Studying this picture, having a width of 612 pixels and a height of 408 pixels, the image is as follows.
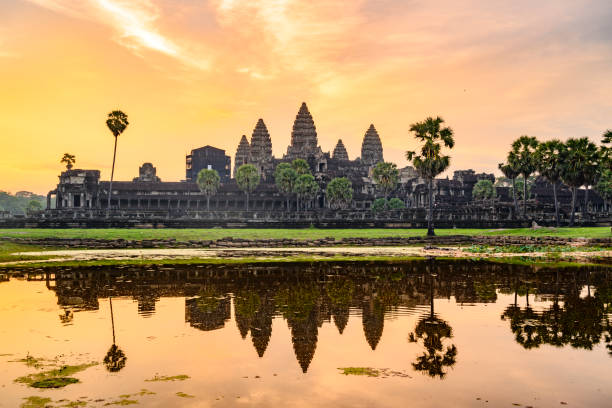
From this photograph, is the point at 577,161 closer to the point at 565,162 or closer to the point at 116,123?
the point at 565,162

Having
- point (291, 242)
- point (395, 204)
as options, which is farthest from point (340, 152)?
point (291, 242)

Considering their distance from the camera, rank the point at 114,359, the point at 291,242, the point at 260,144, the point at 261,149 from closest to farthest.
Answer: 1. the point at 114,359
2. the point at 291,242
3. the point at 261,149
4. the point at 260,144

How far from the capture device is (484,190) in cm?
12300

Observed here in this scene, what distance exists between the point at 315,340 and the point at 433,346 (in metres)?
2.57

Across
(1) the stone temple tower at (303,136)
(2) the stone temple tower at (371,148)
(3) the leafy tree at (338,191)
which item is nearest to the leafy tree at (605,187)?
(3) the leafy tree at (338,191)

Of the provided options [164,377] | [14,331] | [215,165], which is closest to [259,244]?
[14,331]

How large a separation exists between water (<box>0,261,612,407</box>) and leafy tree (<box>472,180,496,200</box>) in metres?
105

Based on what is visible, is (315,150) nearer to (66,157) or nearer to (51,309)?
(66,157)

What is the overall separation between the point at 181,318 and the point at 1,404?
6.53 metres

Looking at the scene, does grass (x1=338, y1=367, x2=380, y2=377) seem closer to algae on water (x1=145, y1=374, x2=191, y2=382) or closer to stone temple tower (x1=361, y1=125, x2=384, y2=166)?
algae on water (x1=145, y1=374, x2=191, y2=382)

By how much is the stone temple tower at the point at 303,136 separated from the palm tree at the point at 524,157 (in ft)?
287

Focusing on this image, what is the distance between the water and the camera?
901 cm

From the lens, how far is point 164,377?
32.2ft

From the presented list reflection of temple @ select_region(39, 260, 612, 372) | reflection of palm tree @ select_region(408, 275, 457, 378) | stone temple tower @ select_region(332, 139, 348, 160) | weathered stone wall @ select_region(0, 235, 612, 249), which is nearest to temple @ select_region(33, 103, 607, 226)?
stone temple tower @ select_region(332, 139, 348, 160)
